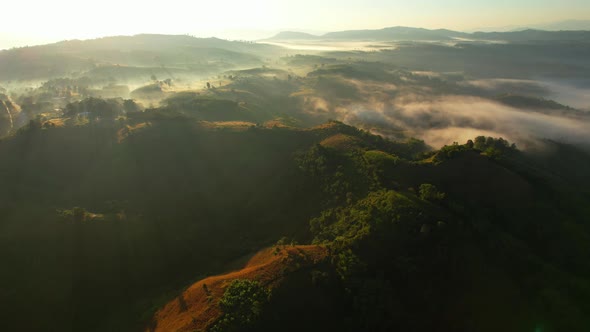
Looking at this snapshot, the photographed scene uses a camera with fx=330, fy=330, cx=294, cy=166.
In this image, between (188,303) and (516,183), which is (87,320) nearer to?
(188,303)

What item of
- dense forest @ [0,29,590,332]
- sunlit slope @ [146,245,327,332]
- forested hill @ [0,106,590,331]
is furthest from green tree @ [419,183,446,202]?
sunlit slope @ [146,245,327,332]

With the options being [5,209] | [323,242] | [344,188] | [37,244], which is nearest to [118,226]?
[37,244]

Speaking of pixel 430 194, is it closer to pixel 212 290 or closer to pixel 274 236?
pixel 274 236

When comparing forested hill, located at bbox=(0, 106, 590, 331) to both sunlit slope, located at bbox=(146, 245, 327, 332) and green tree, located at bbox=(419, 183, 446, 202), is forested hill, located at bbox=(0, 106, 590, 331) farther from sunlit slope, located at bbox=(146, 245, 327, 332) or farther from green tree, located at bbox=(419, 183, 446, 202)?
sunlit slope, located at bbox=(146, 245, 327, 332)

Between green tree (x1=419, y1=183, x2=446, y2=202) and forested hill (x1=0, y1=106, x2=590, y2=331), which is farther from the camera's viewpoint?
green tree (x1=419, y1=183, x2=446, y2=202)

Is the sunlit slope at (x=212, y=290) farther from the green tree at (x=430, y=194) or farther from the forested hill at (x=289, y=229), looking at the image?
the green tree at (x=430, y=194)

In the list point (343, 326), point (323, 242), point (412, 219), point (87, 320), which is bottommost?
point (87, 320)

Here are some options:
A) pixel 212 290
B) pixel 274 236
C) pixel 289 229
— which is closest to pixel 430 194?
pixel 289 229

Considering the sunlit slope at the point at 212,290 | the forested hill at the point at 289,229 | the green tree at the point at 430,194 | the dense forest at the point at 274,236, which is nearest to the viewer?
the sunlit slope at the point at 212,290

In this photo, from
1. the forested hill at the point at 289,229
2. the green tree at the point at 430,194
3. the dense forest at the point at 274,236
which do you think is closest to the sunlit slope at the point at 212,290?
the dense forest at the point at 274,236

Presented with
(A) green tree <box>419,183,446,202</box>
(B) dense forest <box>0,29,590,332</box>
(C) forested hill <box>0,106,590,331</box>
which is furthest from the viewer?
(A) green tree <box>419,183,446,202</box>

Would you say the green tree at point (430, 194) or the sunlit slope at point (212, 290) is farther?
the green tree at point (430, 194)
